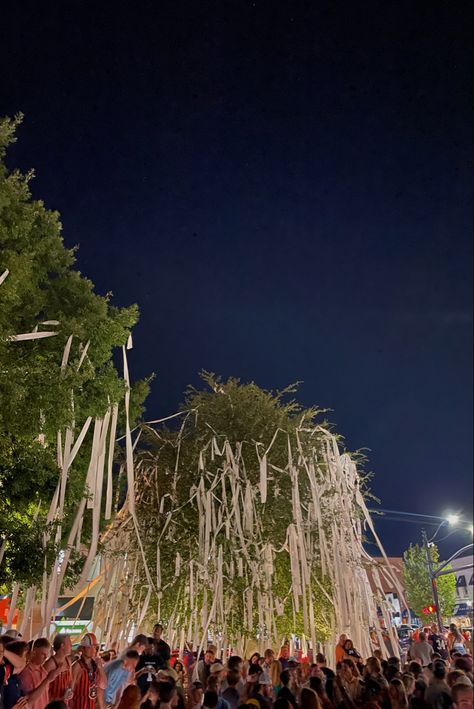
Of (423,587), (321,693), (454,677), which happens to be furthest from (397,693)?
(423,587)

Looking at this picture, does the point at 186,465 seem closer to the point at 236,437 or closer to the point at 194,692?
the point at 236,437

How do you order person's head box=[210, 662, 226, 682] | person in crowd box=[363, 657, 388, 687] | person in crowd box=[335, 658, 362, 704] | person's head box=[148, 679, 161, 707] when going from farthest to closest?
→ person's head box=[210, 662, 226, 682], person in crowd box=[363, 657, 388, 687], person in crowd box=[335, 658, 362, 704], person's head box=[148, 679, 161, 707]

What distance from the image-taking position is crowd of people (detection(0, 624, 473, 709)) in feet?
15.4

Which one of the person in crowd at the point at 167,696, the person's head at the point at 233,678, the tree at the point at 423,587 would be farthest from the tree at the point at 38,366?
the tree at the point at 423,587

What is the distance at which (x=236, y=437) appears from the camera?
12172mm

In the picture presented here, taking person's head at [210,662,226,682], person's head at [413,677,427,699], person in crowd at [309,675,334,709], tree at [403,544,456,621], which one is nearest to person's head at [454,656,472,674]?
person's head at [413,677,427,699]

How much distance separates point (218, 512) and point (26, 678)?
610cm

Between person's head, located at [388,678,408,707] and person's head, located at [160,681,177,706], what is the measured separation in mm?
2228

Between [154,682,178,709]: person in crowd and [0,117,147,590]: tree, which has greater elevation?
[0,117,147,590]: tree

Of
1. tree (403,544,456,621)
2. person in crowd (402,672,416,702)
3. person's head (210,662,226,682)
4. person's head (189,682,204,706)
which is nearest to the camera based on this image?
person in crowd (402,672,416,702)

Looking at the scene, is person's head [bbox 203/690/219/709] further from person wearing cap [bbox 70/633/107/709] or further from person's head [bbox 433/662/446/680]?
person's head [bbox 433/662/446/680]

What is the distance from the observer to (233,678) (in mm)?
6180

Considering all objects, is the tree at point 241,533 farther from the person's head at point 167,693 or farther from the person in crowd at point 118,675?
the person's head at point 167,693

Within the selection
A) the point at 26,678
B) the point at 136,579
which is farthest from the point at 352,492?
the point at 26,678
